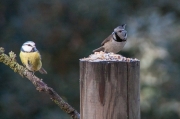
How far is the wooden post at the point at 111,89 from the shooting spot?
200 cm

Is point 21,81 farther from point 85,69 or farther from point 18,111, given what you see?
point 85,69

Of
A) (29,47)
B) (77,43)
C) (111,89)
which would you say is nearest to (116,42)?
(29,47)

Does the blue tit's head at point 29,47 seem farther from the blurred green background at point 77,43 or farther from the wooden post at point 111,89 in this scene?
the blurred green background at point 77,43

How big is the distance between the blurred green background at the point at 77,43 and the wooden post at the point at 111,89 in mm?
6034

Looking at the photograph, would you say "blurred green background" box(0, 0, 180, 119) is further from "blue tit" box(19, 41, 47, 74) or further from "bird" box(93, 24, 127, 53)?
"blue tit" box(19, 41, 47, 74)

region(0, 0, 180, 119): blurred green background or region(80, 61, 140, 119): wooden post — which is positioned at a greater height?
region(0, 0, 180, 119): blurred green background

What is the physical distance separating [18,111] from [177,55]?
2.91 m

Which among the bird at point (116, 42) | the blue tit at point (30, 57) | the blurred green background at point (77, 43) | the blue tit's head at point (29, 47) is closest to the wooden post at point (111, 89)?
the blue tit at point (30, 57)

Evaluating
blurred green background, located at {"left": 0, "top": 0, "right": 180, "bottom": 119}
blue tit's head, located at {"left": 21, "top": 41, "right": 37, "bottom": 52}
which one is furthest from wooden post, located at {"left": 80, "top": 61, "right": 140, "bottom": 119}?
blurred green background, located at {"left": 0, "top": 0, "right": 180, "bottom": 119}

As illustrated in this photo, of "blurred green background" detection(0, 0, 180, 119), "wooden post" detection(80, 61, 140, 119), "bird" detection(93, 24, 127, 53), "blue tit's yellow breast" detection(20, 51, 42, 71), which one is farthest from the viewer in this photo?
"blurred green background" detection(0, 0, 180, 119)

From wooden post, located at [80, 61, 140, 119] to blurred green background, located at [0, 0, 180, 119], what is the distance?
603cm

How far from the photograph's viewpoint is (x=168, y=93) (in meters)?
8.66

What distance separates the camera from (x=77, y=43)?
9.31 meters

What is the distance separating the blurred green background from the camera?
8234 mm
